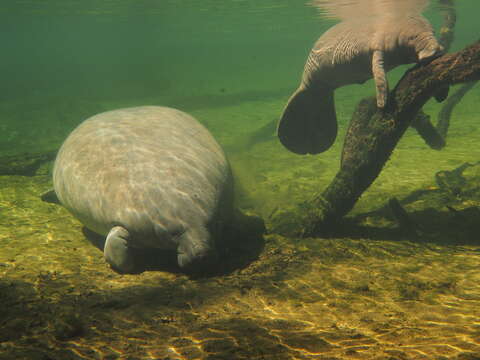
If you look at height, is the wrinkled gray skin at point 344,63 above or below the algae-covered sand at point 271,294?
above

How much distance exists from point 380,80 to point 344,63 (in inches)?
46.3

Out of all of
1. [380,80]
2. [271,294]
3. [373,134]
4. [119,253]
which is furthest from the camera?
[373,134]

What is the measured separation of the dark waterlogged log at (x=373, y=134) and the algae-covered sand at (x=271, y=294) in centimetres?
36

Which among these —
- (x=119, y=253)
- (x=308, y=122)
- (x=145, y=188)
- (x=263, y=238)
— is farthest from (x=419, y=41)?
(x=119, y=253)

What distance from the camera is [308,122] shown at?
22.2ft

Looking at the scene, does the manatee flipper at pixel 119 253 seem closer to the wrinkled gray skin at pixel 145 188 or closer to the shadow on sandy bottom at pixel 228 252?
the wrinkled gray skin at pixel 145 188

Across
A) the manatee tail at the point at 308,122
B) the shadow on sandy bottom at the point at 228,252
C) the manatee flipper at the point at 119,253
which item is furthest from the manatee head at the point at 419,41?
the manatee flipper at the point at 119,253

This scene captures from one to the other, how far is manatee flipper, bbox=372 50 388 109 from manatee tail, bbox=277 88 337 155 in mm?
1638

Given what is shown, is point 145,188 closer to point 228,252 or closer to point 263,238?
point 228,252

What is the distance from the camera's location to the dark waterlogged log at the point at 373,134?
173 inches

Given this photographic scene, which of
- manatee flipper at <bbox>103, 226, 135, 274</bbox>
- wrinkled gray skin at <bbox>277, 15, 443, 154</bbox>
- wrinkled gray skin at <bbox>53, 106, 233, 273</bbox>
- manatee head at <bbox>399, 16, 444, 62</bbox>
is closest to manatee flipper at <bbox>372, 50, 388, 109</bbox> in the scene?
wrinkled gray skin at <bbox>277, 15, 443, 154</bbox>

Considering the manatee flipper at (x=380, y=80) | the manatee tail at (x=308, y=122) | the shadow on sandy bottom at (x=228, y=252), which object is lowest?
the shadow on sandy bottom at (x=228, y=252)

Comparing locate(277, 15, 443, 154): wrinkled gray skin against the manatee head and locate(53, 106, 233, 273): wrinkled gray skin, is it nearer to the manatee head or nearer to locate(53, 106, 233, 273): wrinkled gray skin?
the manatee head

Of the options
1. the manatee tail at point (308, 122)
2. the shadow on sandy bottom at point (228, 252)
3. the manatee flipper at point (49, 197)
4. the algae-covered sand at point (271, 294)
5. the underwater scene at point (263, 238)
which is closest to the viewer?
the algae-covered sand at point (271, 294)
